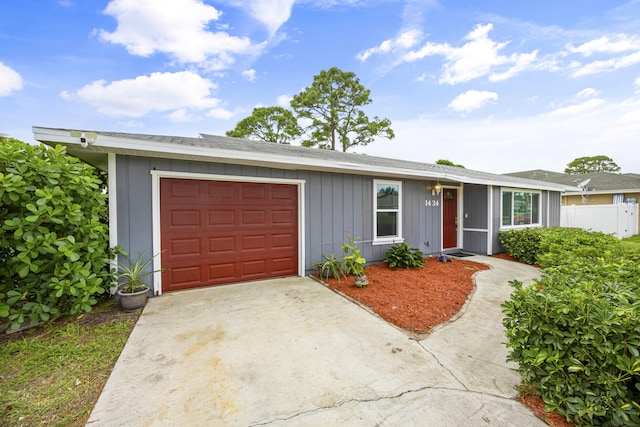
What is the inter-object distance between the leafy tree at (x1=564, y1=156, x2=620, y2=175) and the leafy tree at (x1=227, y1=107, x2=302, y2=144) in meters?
37.4

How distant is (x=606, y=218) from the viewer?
1165 centimetres

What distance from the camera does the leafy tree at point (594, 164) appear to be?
99.8 feet

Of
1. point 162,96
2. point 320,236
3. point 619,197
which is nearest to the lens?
point 320,236

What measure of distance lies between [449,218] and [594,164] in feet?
125

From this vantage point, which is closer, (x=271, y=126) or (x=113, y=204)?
(x=113, y=204)

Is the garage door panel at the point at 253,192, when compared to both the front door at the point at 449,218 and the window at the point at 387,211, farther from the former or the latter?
the front door at the point at 449,218

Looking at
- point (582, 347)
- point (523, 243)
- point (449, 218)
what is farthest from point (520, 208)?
point (582, 347)

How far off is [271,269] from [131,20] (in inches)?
253

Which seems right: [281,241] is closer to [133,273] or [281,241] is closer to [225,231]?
[225,231]

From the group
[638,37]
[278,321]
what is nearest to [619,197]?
[638,37]

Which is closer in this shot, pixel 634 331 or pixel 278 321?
pixel 634 331

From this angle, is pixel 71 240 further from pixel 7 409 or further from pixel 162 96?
pixel 162 96

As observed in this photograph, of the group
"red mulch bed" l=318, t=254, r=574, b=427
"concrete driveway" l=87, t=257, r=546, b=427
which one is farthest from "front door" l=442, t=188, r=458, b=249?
"concrete driveway" l=87, t=257, r=546, b=427

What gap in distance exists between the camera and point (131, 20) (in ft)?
18.4
